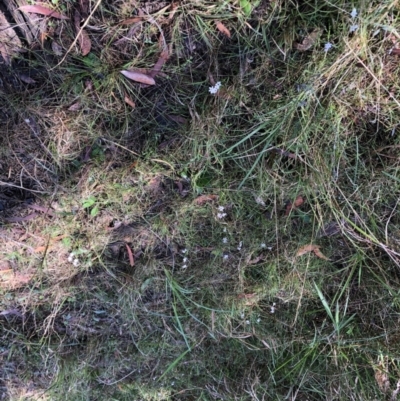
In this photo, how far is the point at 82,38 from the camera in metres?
1.64

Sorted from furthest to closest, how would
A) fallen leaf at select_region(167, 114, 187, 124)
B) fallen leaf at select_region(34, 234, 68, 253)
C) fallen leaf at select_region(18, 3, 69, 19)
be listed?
fallen leaf at select_region(34, 234, 68, 253) < fallen leaf at select_region(167, 114, 187, 124) < fallen leaf at select_region(18, 3, 69, 19)

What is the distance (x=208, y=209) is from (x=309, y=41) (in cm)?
92

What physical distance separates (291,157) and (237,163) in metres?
0.27

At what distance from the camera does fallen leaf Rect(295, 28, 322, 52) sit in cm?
162

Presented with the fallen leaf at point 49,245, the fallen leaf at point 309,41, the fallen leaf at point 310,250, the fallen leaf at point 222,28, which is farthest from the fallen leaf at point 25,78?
the fallen leaf at point 310,250

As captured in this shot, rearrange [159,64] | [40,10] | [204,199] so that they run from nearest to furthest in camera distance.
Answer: [40,10], [159,64], [204,199]

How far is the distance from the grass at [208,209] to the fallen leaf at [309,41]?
25 millimetres

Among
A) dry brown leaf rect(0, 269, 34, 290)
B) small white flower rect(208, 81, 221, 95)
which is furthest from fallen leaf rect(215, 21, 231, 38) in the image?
dry brown leaf rect(0, 269, 34, 290)

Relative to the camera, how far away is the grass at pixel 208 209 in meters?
1.66

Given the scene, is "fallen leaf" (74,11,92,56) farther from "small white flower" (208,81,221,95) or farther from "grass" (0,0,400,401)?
"small white flower" (208,81,221,95)

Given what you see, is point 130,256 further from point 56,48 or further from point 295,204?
point 56,48

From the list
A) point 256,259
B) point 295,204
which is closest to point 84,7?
point 295,204

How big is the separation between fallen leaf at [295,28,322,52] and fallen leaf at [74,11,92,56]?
94cm

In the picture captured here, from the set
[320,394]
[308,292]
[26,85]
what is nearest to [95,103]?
[26,85]
